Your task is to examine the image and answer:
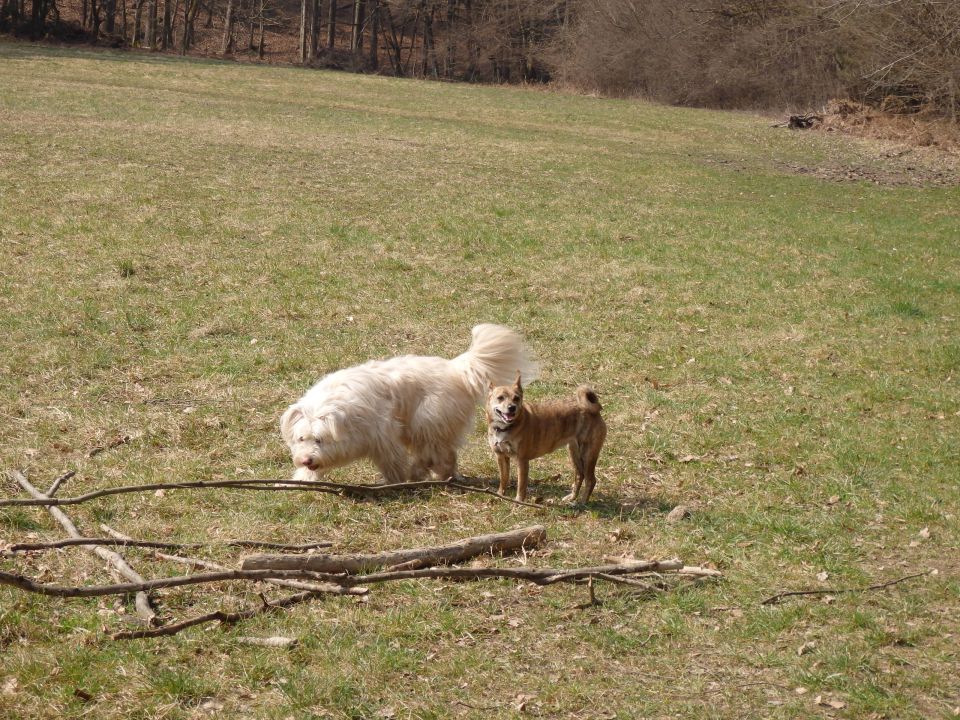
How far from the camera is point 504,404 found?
636 cm

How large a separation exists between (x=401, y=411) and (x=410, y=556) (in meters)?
1.55

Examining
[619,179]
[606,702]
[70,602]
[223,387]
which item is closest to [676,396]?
[223,387]

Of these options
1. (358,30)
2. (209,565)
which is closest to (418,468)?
(209,565)

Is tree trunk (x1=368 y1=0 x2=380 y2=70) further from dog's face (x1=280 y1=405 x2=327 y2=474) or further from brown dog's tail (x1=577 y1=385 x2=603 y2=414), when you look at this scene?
brown dog's tail (x1=577 y1=385 x2=603 y2=414)

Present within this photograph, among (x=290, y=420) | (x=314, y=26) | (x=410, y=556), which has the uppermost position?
(x=314, y=26)

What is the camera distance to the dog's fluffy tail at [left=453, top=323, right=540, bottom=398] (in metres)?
7.36

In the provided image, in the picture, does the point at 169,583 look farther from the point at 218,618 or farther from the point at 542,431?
the point at 542,431

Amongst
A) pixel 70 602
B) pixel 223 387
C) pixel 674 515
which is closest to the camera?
pixel 70 602

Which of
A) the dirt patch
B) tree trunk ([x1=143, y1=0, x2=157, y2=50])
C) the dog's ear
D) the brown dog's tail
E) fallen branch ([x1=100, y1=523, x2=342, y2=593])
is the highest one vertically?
tree trunk ([x1=143, y1=0, x2=157, y2=50])

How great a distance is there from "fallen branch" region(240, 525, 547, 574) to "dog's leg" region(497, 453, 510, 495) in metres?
0.70

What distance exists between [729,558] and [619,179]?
18.3 metres

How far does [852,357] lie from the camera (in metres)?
11.0

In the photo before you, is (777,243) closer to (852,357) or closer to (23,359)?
(852,357)

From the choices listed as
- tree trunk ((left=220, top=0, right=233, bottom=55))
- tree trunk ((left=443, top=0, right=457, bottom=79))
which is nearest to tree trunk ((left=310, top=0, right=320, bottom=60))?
tree trunk ((left=220, top=0, right=233, bottom=55))
